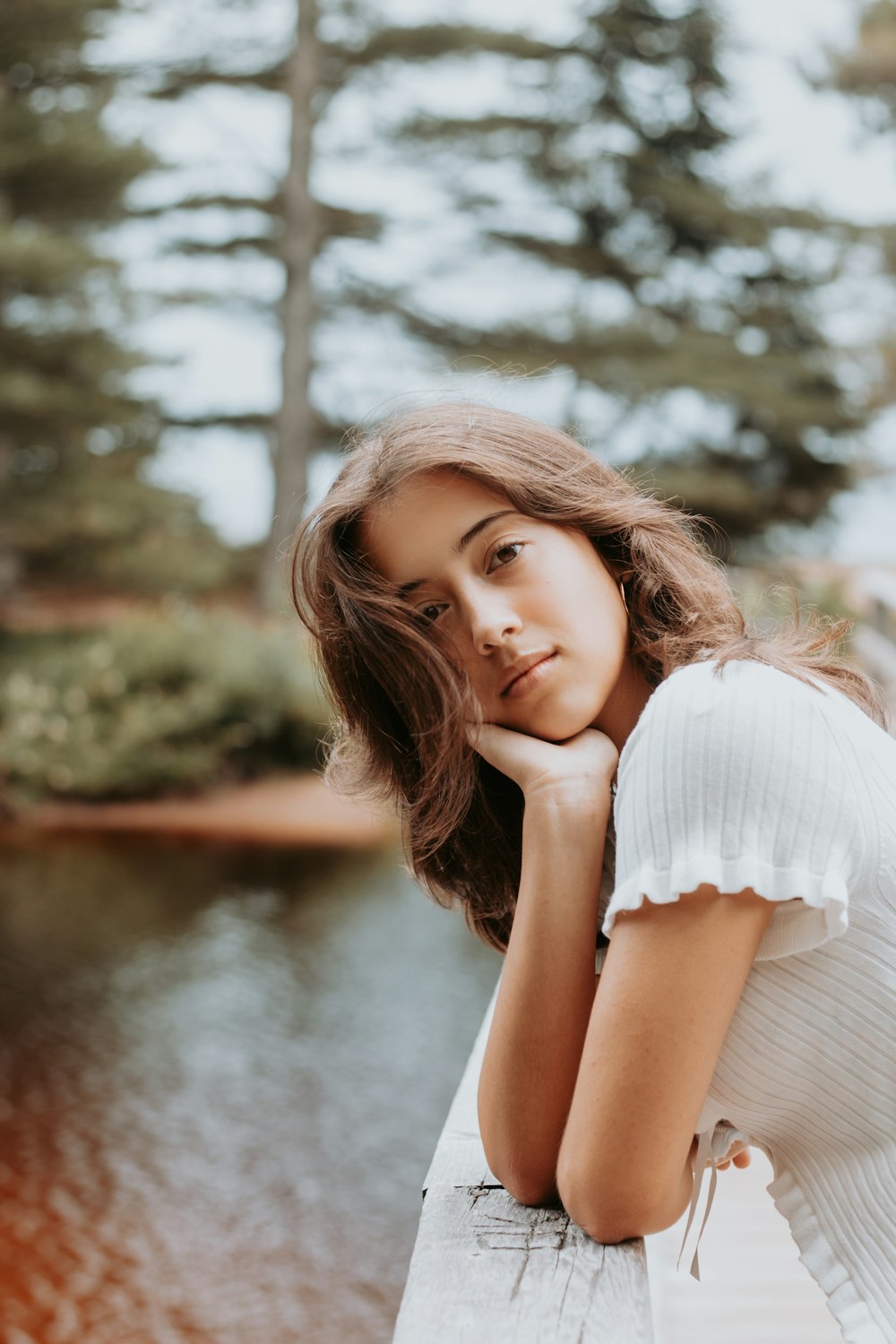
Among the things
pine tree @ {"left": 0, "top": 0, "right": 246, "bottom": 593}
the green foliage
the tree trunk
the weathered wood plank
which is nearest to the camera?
the weathered wood plank

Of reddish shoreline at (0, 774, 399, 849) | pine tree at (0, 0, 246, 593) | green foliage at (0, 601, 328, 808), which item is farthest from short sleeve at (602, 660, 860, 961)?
pine tree at (0, 0, 246, 593)

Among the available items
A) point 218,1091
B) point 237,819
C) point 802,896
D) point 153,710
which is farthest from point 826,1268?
point 153,710

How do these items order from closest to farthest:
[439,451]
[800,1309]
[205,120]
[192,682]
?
[439,451] < [800,1309] < [192,682] < [205,120]

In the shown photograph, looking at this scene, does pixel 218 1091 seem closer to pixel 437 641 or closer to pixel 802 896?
pixel 437 641

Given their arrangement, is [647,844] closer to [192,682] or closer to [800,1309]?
[800,1309]

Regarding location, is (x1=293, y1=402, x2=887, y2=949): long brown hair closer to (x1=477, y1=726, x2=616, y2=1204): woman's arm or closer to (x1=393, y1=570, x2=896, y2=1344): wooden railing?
(x1=477, y1=726, x2=616, y2=1204): woman's arm

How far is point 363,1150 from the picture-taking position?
4.06 metres

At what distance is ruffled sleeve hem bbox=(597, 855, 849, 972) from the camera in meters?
0.85

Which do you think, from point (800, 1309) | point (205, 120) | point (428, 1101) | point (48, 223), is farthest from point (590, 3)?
point (800, 1309)

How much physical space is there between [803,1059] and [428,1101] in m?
3.63

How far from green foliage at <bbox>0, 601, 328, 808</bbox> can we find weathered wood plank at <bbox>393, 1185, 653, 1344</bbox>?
731 centimetres

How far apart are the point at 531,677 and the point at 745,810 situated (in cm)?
29

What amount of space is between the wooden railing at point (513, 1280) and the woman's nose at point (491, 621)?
0.45 metres

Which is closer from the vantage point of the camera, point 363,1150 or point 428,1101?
point 363,1150
